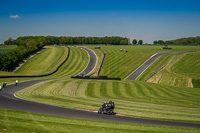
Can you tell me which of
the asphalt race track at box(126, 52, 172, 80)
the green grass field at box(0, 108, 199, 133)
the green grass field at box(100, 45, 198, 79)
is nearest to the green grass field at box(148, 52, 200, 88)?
the asphalt race track at box(126, 52, 172, 80)

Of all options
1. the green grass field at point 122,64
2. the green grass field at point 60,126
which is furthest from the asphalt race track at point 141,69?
the green grass field at point 60,126

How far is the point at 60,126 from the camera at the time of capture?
17.2m

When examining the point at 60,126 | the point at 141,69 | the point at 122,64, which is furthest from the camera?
the point at 122,64

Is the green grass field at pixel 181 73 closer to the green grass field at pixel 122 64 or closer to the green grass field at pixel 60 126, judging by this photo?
the green grass field at pixel 122 64

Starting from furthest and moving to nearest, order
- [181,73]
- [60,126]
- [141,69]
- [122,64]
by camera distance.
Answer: [122,64], [141,69], [181,73], [60,126]

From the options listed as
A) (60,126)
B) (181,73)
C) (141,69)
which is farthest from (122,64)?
(60,126)

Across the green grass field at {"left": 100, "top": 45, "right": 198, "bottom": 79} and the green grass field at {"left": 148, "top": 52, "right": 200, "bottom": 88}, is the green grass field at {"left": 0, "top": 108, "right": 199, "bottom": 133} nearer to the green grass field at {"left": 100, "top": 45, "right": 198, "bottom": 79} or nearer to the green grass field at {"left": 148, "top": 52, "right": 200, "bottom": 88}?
the green grass field at {"left": 148, "top": 52, "right": 200, "bottom": 88}

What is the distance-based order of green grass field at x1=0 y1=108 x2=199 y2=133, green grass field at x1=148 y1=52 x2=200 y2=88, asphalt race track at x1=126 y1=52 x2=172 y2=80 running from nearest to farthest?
green grass field at x1=0 y1=108 x2=199 y2=133
green grass field at x1=148 y1=52 x2=200 y2=88
asphalt race track at x1=126 y1=52 x2=172 y2=80

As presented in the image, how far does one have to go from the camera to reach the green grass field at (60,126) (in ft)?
52.7

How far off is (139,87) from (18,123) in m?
37.3

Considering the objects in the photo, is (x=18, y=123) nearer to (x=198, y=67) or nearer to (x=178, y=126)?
(x=178, y=126)

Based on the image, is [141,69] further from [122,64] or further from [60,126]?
[60,126]

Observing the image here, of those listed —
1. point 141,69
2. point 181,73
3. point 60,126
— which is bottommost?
point 181,73

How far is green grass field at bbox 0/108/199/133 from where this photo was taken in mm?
16062
